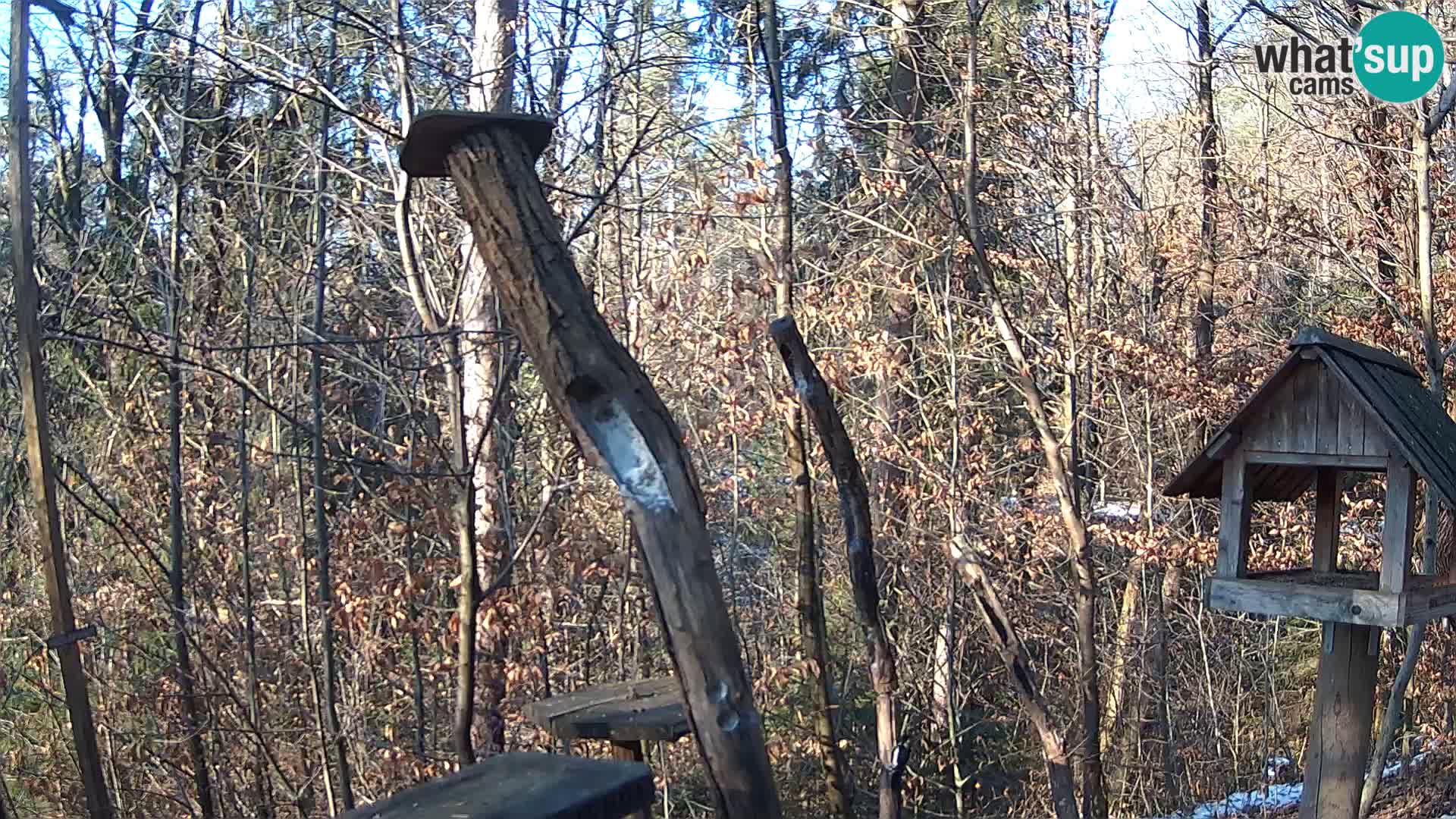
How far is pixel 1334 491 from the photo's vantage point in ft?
12.2

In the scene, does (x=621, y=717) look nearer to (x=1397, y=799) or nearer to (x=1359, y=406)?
(x=1359, y=406)

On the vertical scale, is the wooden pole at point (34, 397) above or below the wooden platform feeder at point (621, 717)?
above

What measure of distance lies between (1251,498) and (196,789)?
5.08 meters

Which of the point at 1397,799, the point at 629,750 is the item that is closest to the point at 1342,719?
the point at 629,750

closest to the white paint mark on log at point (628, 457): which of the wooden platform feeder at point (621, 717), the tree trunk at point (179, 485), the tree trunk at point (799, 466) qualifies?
the wooden platform feeder at point (621, 717)

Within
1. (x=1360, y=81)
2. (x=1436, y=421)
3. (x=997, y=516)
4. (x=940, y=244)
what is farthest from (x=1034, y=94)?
(x=1436, y=421)

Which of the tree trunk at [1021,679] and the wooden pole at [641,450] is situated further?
the tree trunk at [1021,679]

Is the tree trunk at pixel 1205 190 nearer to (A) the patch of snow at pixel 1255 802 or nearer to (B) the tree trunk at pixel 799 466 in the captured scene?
(A) the patch of snow at pixel 1255 802

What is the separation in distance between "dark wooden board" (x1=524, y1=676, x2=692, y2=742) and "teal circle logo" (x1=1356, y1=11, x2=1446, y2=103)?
4855 mm

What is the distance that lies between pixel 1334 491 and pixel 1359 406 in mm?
524

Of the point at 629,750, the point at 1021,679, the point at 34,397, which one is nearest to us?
the point at 34,397

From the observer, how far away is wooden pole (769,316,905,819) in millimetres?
3332

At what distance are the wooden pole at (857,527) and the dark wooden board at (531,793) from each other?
3.92 feet

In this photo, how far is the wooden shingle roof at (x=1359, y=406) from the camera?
10.5ft
